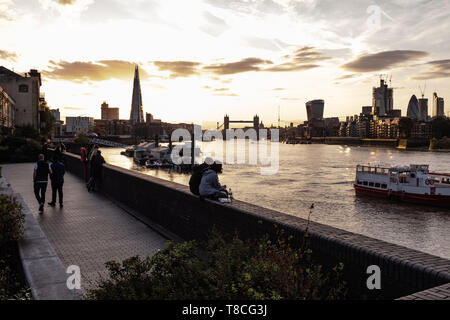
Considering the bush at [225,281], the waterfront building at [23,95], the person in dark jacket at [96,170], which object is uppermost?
the waterfront building at [23,95]

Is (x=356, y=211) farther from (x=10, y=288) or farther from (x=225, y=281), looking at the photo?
(x=10, y=288)

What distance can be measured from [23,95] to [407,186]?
69448 millimetres

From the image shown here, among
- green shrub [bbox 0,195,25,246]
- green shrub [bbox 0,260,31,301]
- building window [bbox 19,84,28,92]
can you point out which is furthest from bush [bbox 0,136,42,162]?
building window [bbox 19,84,28,92]

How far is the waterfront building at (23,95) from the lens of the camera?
71812 millimetres

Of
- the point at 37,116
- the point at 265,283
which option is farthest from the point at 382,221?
the point at 37,116

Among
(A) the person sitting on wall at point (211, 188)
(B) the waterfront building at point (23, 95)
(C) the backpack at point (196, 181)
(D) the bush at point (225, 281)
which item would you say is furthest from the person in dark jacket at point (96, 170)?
(B) the waterfront building at point (23, 95)

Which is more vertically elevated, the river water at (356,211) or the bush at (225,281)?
the bush at (225,281)

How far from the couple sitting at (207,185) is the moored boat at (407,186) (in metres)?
43.6

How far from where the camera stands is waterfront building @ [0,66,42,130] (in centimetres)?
7181

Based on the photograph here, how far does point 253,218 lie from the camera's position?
706 cm

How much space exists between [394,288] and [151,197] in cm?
867

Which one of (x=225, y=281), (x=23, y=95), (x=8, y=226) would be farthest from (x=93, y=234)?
(x=23, y=95)

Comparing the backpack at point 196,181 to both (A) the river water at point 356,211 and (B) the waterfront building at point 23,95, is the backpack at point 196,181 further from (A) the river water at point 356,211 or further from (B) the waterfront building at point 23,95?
(B) the waterfront building at point 23,95
